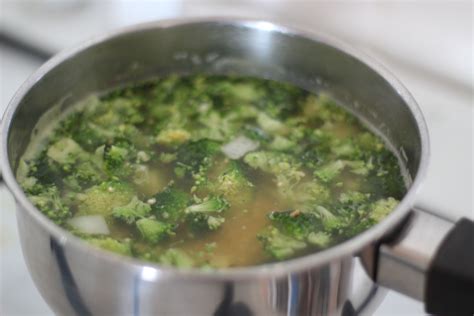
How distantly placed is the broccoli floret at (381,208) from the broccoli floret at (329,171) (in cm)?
7

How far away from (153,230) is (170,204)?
5cm

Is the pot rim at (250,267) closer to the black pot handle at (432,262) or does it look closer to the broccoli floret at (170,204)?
the black pot handle at (432,262)

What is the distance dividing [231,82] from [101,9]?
66cm

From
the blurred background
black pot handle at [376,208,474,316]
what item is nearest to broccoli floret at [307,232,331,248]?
black pot handle at [376,208,474,316]

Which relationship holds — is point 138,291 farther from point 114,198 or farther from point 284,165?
point 284,165

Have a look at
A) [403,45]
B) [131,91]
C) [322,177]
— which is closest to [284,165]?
[322,177]

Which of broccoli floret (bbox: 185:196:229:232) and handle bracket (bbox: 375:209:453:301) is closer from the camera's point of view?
handle bracket (bbox: 375:209:453:301)

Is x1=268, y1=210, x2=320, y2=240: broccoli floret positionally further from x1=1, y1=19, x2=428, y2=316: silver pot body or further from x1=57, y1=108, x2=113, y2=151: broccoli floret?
x1=57, y1=108, x2=113, y2=151: broccoli floret

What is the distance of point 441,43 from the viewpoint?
156 cm

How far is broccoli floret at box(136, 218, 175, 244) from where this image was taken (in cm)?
85

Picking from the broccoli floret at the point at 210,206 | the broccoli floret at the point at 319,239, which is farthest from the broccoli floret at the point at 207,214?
the broccoli floret at the point at 319,239

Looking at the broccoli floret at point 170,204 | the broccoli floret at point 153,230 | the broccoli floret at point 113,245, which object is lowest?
the broccoli floret at point 113,245

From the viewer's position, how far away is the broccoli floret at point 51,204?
2.93 feet

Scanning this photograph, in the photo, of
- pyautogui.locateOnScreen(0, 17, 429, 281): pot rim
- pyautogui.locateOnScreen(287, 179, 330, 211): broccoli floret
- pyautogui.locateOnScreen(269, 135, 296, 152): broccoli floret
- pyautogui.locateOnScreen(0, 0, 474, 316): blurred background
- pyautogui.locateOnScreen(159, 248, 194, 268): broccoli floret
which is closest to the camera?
pyautogui.locateOnScreen(0, 17, 429, 281): pot rim
